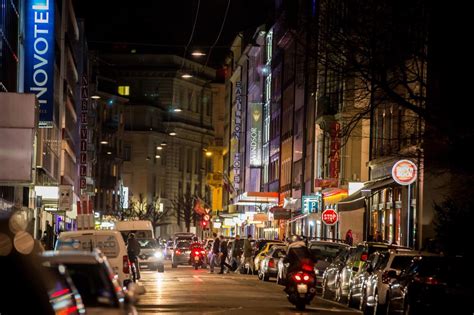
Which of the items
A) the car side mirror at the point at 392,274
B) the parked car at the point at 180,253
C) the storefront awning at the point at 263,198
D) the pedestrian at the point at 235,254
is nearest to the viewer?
the car side mirror at the point at 392,274

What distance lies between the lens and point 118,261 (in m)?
28.0

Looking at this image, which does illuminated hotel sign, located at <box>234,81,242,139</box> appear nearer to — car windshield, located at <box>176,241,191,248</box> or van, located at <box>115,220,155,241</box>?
car windshield, located at <box>176,241,191,248</box>

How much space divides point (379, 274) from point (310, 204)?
37149mm

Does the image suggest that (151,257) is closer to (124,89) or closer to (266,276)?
(266,276)

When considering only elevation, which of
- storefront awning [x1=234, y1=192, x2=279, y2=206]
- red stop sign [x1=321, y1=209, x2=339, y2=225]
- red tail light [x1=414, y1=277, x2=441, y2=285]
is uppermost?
storefront awning [x1=234, y1=192, x2=279, y2=206]

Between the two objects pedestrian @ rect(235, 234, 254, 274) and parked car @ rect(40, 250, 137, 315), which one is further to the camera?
pedestrian @ rect(235, 234, 254, 274)

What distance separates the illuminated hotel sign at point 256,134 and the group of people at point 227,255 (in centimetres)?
3782

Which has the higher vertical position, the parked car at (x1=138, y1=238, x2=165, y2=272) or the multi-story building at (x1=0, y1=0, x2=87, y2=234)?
the multi-story building at (x1=0, y1=0, x2=87, y2=234)

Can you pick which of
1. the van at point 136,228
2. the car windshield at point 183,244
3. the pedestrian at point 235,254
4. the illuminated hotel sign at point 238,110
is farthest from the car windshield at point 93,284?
the illuminated hotel sign at point 238,110

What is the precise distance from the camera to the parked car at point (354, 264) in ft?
99.0

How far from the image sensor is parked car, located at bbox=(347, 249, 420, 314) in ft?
82.6

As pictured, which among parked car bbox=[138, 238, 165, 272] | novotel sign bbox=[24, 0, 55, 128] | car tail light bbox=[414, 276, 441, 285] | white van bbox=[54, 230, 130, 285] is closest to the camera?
car tail light bbox=[414, 276, 441, 285]

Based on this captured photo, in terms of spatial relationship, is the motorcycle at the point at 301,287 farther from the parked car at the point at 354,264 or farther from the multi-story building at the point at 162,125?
the multi-story building at the point at 162,125

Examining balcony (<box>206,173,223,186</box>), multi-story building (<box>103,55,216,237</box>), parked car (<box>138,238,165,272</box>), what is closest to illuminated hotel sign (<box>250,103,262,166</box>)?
balcony (<box>206,173,223,186</box>)
